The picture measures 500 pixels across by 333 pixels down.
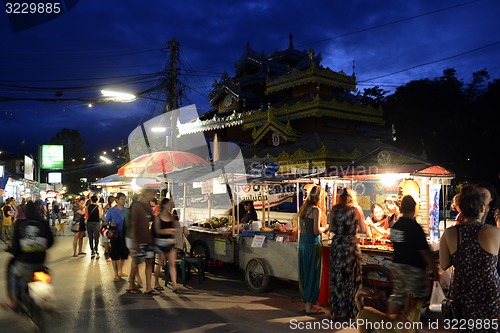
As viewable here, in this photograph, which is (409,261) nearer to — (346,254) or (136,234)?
(346,254)

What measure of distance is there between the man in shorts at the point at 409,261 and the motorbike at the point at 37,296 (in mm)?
4449

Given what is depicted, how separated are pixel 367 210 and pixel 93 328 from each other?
21.3ft

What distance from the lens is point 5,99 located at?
48.5ft

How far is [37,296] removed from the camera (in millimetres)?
5738

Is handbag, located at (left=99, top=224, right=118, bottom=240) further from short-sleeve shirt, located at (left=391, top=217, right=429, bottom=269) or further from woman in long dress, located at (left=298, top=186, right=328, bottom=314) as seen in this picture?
short-sleeve shirt, located at (left=391, top=217, right=429, bottom=269)

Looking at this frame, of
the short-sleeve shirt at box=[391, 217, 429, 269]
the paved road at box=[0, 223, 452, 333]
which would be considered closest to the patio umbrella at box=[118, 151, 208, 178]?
the paved road at box=[0, 223, 452, 333]

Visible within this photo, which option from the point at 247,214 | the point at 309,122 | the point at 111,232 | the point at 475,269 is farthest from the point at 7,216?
the point at 475,269

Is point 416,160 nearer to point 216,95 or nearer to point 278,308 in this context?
point 278,308

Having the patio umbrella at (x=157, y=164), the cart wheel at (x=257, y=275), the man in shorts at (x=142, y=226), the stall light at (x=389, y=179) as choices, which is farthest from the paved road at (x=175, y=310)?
the patio umbrella at (x=157, y=164)

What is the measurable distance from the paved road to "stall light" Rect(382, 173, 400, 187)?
9.94 feet

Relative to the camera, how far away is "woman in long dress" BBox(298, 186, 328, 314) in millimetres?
7012

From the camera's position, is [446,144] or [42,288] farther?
[446,144]

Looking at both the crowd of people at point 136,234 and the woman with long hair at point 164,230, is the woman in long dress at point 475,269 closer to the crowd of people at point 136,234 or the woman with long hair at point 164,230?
the crowd of people at point 136,234

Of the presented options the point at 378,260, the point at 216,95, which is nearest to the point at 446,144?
the point at 216,95
